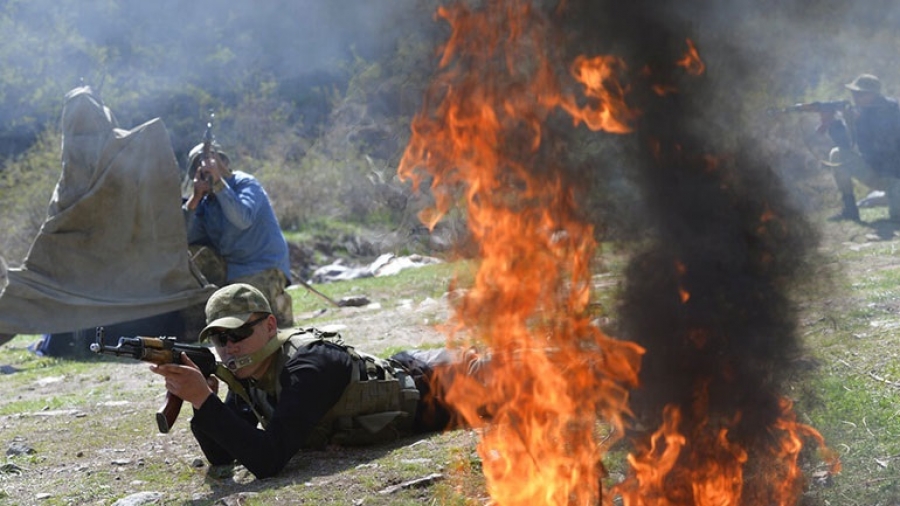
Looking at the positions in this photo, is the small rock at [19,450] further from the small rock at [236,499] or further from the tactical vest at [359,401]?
the small rock at [236,499]

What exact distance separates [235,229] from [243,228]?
8.7 inches

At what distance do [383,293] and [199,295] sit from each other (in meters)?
2.61

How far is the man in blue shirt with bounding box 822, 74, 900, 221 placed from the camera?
525 inches

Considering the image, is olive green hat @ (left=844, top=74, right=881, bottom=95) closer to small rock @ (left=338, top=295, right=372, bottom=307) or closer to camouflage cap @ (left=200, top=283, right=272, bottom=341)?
small rock @ (left=338, top=295, right=372, bottom=307)

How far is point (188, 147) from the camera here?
23109 millimetres

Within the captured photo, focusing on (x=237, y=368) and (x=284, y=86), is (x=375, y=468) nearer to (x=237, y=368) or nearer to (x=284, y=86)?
(x=237, y=368)

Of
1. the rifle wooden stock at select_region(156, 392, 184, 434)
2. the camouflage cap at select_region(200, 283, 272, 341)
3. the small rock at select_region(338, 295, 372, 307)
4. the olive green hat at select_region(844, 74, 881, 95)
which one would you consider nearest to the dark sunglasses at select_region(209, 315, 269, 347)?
the camouflage cap at select_region(200, 283, 272, 341)

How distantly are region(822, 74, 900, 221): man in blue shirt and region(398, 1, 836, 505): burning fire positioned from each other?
10.0m

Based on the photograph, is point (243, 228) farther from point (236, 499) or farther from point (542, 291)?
point (542, 291)

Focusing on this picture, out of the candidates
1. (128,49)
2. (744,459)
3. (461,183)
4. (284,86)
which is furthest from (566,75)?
(284,86)

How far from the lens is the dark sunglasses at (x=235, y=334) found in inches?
189

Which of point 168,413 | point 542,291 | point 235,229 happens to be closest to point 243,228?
point 235,229

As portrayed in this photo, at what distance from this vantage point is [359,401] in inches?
201

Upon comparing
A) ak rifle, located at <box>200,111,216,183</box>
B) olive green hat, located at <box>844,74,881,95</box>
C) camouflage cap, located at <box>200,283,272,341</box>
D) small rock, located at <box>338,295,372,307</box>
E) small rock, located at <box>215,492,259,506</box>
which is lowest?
small rock, located at <box>338,295,372,307</box>
